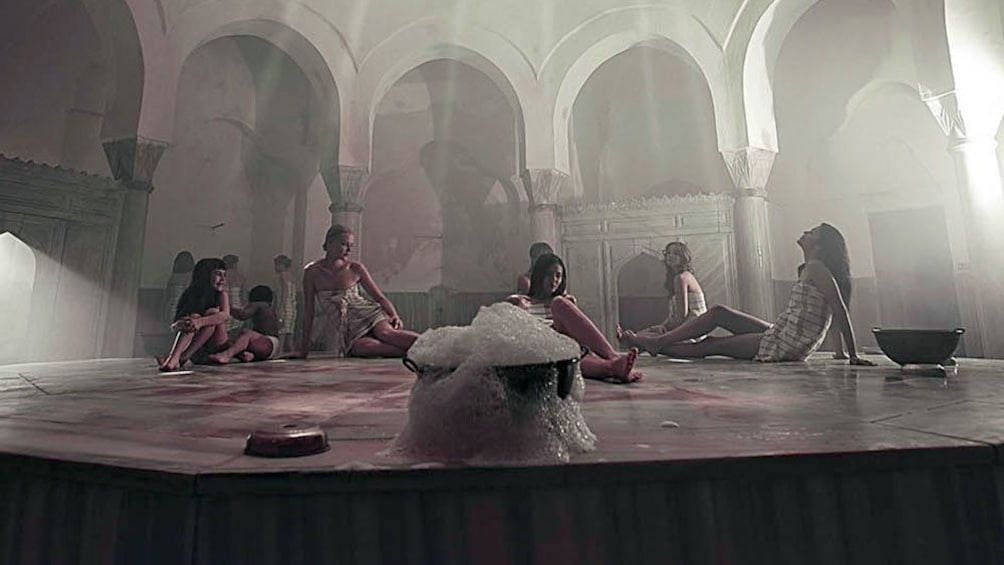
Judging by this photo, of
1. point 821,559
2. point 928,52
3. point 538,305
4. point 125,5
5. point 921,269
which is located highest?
point 125,5

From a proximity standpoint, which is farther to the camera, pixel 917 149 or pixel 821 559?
pixel 917 149

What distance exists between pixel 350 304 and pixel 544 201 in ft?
15.6

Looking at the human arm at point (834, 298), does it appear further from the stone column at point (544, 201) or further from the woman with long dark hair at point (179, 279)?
the woman with long dark hair at point (179, 279)

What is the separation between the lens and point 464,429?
1.24 metres

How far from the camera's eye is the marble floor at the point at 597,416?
129 centimetres

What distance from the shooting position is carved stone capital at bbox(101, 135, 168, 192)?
705cm

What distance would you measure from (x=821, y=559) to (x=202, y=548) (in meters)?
1.40

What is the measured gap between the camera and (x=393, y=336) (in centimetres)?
516

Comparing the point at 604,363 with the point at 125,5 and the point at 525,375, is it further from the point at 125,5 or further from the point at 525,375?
the point at 125,5

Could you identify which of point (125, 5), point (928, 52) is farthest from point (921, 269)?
point (125, 5)

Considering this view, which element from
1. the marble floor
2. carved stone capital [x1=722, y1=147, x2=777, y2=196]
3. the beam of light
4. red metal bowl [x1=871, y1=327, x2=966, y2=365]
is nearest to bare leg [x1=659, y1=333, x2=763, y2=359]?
the marble floor

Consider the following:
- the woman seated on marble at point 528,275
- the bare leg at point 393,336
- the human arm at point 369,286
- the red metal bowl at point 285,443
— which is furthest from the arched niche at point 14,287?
the red metal bowl at point 285,443

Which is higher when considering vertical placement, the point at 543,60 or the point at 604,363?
the point at 543,60

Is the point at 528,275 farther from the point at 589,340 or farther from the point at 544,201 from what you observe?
the point at 589,340
